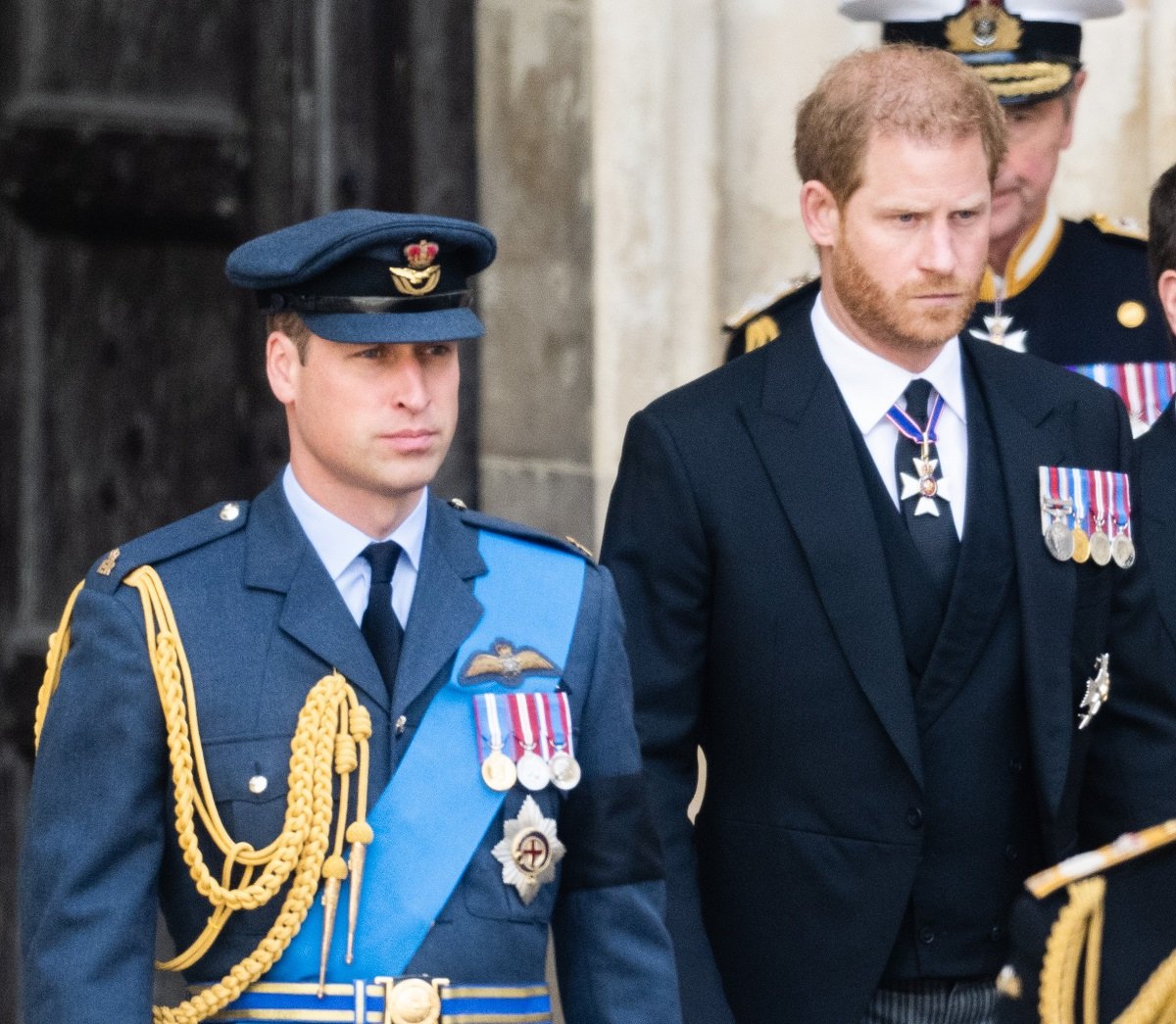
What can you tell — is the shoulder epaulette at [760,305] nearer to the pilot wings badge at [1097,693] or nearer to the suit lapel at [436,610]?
the pilot wings badge at [1097,693]

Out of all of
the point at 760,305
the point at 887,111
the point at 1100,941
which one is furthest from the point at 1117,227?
the point at 1100,941

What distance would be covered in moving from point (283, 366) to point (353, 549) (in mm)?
230

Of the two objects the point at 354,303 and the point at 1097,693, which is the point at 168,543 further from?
the point at 1097,693

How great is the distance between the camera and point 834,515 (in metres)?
3.87

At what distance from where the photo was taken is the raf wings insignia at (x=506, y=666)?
11.2 feet

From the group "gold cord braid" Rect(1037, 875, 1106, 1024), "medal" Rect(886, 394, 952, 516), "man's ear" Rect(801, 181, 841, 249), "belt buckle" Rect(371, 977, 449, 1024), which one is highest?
"man's ear" Rect(801, 181, 841, 249)

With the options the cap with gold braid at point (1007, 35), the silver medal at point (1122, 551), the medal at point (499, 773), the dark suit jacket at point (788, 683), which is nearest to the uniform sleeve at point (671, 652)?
the dark suit jacket at point (788, 683)

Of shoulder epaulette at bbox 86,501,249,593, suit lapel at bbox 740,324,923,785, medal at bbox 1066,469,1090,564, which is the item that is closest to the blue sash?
shoulder epaulette at bbox 86,501,249,593

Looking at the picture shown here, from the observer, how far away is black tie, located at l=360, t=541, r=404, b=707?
3396mm

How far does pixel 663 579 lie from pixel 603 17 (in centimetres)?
221

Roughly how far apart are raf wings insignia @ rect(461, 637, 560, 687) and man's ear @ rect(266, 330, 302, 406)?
0.38 metres

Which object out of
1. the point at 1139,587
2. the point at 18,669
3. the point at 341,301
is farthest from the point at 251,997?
the point at 18,669

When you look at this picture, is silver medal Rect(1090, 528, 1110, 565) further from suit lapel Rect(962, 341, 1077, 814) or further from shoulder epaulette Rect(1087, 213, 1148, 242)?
shoulder epaulette Rect(1087, 213, 1148, 242)

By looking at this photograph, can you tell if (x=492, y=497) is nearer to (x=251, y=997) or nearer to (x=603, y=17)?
(x=603, y=17)
